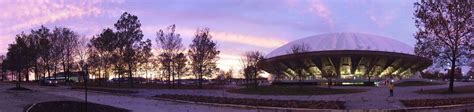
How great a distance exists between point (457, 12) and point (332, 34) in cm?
7622

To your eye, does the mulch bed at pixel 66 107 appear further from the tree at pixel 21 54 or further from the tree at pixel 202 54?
the tree at pixel 21 54

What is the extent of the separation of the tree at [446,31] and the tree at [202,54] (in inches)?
1324

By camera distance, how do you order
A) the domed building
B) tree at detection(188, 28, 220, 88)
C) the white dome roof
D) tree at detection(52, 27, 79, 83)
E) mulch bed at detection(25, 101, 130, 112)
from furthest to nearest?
the white dome roof → the domed building → tree at detection(52, 27, 79, 83) → tree at detection(188, 28, 220, 88) → mulch bed at detection(25, 101, 130, 112)

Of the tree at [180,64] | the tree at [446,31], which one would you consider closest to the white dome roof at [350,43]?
the tree at [180,64]

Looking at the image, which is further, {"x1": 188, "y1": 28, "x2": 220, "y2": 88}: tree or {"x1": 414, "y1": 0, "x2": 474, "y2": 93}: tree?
{"x1": 188, "y1": 28, "x2": 220, "y2": 88}: tree

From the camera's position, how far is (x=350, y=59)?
103 metres

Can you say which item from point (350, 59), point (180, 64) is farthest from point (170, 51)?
point (350, 59)

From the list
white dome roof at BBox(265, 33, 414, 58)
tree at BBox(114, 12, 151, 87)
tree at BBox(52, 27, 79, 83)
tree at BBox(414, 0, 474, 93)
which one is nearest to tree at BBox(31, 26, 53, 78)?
tree at BBox(52, 27, 79, 83)

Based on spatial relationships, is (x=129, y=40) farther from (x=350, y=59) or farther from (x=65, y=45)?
(x=350, y=59)

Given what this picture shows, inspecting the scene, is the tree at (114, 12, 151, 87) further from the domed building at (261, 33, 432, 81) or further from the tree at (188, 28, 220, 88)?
the domed building at (261, 33, 432, 81)

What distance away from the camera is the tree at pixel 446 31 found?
37969mm

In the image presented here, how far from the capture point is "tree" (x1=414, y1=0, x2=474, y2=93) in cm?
3797

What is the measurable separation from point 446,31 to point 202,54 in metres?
36.2

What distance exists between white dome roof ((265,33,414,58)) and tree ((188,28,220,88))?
35.2 m
